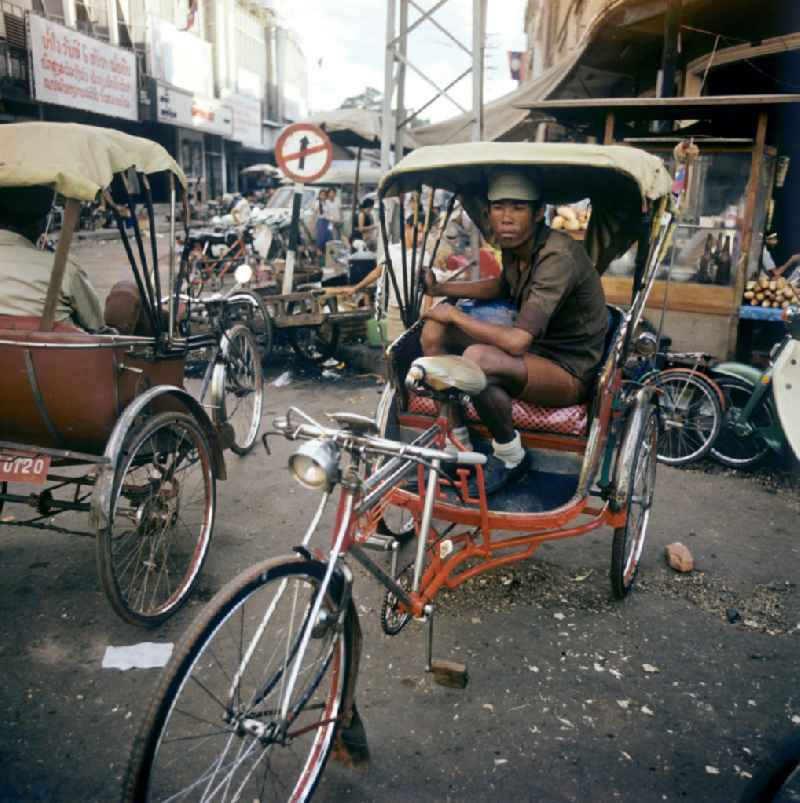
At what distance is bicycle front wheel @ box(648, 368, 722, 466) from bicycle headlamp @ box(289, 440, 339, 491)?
3.92 meters

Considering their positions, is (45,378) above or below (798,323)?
below

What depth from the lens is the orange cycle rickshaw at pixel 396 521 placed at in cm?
193

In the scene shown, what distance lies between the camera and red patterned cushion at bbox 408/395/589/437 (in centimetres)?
333

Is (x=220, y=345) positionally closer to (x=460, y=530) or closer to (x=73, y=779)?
(x=460, y=530)

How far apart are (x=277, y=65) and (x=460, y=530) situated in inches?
1708

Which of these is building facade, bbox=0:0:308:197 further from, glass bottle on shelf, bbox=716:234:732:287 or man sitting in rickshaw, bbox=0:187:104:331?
man sitting in rickshaw, bbox=0:187:104:331

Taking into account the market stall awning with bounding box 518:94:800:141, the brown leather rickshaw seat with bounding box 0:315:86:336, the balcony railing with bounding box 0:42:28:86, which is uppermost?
the balcony railing with bounding box 0:42:28:86

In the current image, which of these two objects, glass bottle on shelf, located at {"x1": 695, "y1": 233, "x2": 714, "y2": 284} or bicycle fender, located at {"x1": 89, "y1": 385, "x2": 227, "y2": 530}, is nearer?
bicycle fender, located at {"x1": 89, "y1": 385, "x2": 227, "y2": 530}

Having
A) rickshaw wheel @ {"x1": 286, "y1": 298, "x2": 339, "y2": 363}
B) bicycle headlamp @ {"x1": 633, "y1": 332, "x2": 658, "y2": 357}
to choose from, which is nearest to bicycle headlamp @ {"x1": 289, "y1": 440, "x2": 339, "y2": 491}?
bicycle headlamp @ {"x1": 633, "y1": 332, "x2": 658, "y2": 357}

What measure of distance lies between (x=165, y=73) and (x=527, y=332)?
2794 centimetres

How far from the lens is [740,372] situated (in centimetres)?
548

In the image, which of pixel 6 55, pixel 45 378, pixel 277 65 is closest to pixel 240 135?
pixel 277 65

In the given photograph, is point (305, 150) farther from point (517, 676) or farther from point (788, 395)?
point (517, 676)

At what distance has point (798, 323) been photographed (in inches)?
132
